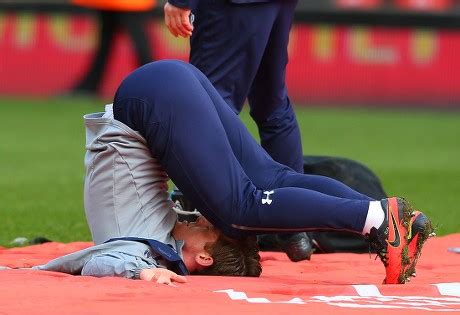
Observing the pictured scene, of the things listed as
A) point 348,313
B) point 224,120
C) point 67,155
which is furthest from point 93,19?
point 348,313

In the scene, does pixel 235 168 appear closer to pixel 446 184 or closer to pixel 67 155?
Result: pixel 446 184

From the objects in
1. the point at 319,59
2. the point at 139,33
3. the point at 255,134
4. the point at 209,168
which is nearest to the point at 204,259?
the point at 209,168

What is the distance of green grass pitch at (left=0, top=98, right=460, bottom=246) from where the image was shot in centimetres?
812

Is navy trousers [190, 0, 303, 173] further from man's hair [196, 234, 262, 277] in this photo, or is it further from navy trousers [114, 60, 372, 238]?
man's hair [196, 234, 262, 277]

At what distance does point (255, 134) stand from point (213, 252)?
7.43 m

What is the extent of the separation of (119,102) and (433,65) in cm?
1185

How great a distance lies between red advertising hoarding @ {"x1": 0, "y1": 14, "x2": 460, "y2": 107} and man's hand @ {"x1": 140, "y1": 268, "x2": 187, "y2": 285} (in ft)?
38.0

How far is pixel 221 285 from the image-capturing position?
16.3ft

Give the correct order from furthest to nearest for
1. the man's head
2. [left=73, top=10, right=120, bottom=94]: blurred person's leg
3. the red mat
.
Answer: [left=73, top=10, right=120, bottom=94]: blurred person's leg, the man's head, the red mat

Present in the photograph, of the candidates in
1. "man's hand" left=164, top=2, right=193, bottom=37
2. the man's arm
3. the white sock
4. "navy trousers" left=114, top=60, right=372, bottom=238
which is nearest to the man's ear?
"navy trousers" left=114, top=60, right=372, bottom=238

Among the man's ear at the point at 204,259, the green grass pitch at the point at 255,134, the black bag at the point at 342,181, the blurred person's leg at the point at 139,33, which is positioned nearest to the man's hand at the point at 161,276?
the man's ear at the point at 204,259

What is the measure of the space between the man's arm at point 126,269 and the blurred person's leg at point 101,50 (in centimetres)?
1146

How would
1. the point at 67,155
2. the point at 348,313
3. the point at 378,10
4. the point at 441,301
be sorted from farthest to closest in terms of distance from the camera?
1. the point at 378,10
2. the point at 67,155
3. the point at 441,301
4. the point at 348,313

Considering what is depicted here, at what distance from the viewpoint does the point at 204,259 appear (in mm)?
5367
